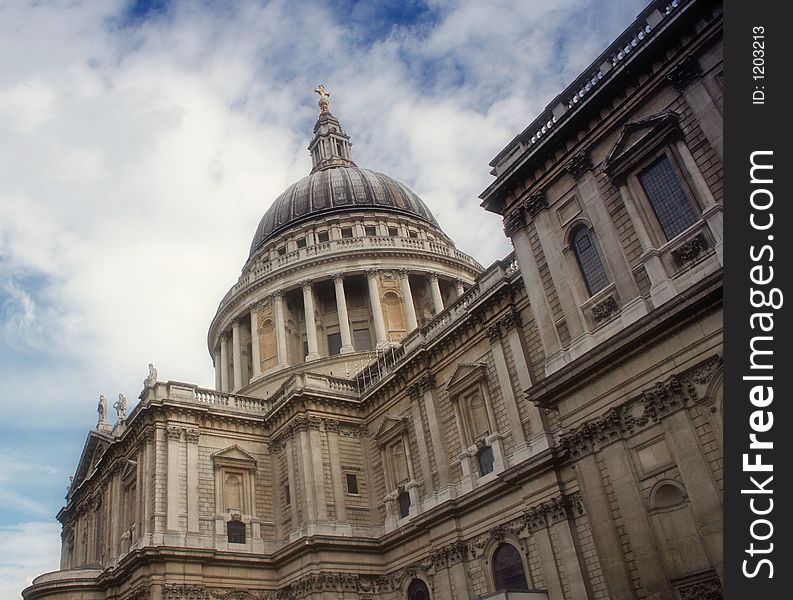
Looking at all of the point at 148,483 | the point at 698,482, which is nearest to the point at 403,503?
the point at 148,483

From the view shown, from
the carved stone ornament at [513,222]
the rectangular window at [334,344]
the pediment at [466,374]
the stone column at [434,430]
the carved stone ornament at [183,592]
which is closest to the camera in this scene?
the carved stone ornament at [513,222]

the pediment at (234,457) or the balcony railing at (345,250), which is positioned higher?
the balcony railing at (345,250)

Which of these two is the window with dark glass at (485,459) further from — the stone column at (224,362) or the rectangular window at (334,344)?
the stone column at (224,362)

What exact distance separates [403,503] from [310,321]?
17.6 meters

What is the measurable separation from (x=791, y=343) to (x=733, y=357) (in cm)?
88

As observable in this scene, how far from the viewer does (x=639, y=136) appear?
1975 centimetres

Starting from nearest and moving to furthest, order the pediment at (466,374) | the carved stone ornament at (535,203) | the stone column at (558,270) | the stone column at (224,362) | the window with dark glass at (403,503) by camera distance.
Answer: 1. the stone column at (558,270)
2. the carved stone ornament at (535,203)
3. the pediment at (466,374)
4. the window with dark glass at (403,503)
5. the stone column at (224,362)

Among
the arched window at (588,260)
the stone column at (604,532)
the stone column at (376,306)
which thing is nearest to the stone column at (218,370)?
the stone column at (376,306)

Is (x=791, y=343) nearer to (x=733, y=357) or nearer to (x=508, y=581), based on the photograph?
(x=733, y=357)

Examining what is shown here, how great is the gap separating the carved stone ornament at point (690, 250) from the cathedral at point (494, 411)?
0.07m

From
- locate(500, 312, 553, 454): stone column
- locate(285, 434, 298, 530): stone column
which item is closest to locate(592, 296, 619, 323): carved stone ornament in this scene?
locate(500, 312, 553, 454): stone column

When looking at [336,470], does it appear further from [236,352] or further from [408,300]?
[236,352]

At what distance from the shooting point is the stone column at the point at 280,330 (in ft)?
151

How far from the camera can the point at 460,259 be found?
52.6 m
